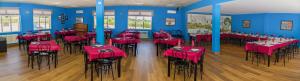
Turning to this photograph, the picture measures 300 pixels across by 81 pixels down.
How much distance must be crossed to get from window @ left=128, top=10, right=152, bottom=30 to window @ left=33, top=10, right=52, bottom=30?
211 inches

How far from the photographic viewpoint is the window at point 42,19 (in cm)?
1357

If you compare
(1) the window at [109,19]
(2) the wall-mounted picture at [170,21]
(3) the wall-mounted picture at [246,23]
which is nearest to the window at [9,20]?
(1) the window at [109,19]

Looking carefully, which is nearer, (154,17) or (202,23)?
(202,23)

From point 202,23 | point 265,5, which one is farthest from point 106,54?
point 202,23

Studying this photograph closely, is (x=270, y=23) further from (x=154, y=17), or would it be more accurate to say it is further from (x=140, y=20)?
(x=140, y=20)

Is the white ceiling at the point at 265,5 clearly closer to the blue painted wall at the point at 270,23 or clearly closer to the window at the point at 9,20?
the blue painted wall at the point at 270,23

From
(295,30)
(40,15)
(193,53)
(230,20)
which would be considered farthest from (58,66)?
(230,20)

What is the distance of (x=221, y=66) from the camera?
6.78 meters

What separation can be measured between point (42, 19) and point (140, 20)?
6350 mm

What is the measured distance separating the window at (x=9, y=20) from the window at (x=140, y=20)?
6.73m

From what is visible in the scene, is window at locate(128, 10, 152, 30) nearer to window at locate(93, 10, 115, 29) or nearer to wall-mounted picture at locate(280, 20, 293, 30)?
window at locate(93, 10, 115, 29)

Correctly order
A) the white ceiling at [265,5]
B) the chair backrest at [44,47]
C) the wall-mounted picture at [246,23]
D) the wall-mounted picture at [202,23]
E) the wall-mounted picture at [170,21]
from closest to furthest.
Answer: the chair backrest at [44,47]
the white ceiling at [265,5]
the wall-mounted picture at [246,23]
the wall-mounted picture at [202,23]
the wall-mounted picture at [170,21]

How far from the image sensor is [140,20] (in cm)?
1559

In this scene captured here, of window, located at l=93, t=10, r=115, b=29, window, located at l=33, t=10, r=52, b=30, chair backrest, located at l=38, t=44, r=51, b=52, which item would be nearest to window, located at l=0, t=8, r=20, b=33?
window, located at l=33, t=10, r=52, b=30
